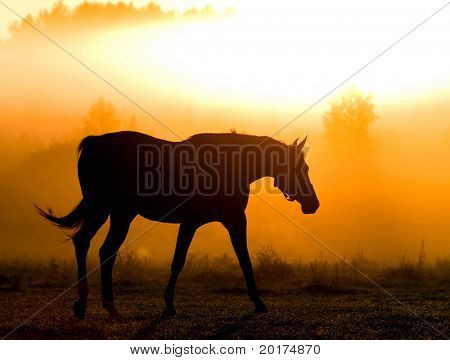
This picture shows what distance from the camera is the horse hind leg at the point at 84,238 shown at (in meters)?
12.0

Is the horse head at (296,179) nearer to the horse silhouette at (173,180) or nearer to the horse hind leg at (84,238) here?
the horse silhouette at (173,180)

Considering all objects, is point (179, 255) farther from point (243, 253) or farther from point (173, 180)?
point (173, 180)

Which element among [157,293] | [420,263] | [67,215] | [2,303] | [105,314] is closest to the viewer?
[105,314]

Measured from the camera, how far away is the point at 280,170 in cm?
1315

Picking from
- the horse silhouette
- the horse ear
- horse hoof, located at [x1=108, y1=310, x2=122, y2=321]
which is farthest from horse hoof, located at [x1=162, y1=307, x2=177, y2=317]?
the horse ear

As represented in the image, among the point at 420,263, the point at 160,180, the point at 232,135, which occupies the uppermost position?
the point at 232,135

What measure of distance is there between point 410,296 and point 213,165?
217 inches

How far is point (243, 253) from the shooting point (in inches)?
486

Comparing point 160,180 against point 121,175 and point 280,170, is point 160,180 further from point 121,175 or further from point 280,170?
point 280,170

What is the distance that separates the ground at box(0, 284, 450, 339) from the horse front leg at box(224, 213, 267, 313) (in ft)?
0.96

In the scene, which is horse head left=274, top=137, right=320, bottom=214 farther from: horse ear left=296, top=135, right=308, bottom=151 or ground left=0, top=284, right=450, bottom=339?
ground left=0, top=284, right=450, bottom=339

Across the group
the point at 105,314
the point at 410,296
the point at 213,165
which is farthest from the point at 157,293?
the point at 410,296

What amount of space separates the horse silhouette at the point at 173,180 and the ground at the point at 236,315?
1.09m

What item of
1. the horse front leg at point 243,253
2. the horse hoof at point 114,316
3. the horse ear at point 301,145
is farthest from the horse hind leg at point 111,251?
the horse ear at point 301,145
